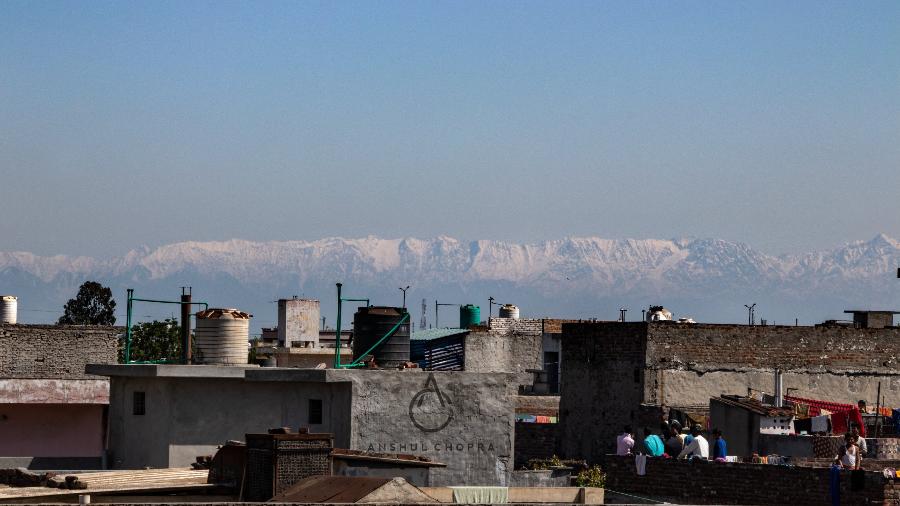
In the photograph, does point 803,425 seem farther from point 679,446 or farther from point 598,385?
point 598,385

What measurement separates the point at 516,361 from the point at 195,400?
138 feet

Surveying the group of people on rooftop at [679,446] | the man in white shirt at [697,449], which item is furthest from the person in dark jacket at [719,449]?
the man in white shirt at [697,449]

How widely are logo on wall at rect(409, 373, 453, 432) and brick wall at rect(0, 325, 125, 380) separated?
19188 mm

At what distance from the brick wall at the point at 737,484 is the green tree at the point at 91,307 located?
245ft

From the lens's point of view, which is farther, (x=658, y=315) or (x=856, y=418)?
(x=658, y=315)

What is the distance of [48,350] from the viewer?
46281mm

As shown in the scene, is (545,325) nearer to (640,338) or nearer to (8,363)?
(640,338)

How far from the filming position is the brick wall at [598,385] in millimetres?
49625

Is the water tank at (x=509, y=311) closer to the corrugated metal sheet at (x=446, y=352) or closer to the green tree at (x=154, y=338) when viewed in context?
the corrugated metal sheet at (x=446, y=352)

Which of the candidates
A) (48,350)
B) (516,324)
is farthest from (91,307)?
(48,350)

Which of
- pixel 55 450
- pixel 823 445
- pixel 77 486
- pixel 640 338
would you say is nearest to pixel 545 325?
pixel 640 338

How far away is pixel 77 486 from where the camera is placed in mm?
23266

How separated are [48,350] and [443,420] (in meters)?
20.6

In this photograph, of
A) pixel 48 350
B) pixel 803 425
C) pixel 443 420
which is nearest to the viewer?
pixel 443 420
